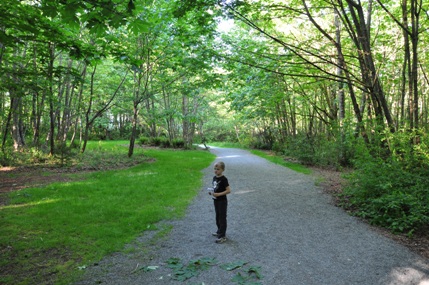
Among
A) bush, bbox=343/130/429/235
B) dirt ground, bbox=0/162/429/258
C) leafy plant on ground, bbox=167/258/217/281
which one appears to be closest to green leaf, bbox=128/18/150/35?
leafy plant on ground, bbox=167/258/217/281

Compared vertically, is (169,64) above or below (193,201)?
above

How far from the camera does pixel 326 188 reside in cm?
935

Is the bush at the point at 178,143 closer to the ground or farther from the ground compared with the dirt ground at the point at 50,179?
farther from the ground

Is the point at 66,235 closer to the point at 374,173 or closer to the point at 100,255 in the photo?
the point at 100,255

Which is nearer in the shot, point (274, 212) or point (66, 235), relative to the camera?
point (66, 235)

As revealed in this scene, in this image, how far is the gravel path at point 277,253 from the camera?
370 centimetres

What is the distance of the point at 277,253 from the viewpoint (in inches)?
175

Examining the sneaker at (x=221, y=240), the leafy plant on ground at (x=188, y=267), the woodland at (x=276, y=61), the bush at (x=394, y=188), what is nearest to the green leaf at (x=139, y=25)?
the woodland at (x=276, y=61)

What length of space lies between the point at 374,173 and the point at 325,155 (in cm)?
691

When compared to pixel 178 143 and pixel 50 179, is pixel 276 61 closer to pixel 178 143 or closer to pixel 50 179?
pixel 50 179

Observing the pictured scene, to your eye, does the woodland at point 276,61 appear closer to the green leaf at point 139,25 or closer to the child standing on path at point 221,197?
the green leaf at point 139,25

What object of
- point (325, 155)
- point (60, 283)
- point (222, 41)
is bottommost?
point (60, 283)

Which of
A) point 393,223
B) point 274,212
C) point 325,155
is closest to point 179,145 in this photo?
point 325,155

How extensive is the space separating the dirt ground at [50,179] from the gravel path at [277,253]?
0.70m
